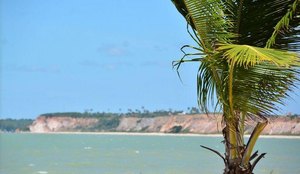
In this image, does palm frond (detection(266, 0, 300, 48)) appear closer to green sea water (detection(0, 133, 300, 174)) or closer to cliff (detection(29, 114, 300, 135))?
green sea water (detection(0, 133, 300, 174))

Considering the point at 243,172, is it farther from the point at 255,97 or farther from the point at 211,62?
the point at 211,62

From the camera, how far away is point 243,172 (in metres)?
6.06

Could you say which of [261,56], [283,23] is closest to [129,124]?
[283,23]

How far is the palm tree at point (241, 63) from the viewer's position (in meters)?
5.71

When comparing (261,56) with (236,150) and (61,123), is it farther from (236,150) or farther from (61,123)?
(61,123)

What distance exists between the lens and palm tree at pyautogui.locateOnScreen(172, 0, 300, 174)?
571 cm

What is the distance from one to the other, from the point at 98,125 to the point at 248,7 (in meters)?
133

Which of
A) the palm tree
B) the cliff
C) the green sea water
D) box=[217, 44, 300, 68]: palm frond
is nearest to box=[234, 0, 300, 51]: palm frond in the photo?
the palm tree

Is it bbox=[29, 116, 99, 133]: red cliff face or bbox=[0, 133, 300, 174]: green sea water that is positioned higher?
bbox=[29, 116, 99, 133]: red cliff face

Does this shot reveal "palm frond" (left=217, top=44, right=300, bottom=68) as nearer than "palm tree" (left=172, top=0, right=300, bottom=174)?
Yes

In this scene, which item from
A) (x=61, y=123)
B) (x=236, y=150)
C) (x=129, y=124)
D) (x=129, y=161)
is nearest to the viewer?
(x=236, y=150)

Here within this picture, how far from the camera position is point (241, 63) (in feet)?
17.8

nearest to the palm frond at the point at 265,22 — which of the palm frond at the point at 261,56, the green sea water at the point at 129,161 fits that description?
the palm frond at the point at 261,56

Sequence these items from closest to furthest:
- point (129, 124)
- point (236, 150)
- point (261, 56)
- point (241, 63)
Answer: point (261, 56) → point (241, 63) → point (236, 150) → point (129, 124)
